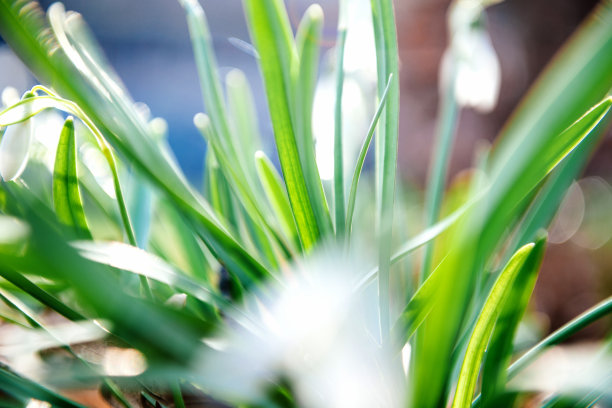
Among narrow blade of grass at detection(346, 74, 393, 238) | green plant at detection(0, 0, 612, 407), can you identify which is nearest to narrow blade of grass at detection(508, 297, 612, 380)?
green plant at detection(0, 0, 612, 407)

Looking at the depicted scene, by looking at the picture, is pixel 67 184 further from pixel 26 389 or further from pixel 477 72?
pixel 477 72

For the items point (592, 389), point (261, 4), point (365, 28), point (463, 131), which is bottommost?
point (592, 389)

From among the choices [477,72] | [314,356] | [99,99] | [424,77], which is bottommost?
[314,356]

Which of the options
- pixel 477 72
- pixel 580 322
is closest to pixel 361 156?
pixel 580 322

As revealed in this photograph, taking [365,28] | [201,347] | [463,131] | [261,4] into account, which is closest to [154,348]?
[201,347]

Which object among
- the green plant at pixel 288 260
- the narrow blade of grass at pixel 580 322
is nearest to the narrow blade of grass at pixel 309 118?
the green plant at pixel 288 260

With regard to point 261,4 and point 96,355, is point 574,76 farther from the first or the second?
point 96,355

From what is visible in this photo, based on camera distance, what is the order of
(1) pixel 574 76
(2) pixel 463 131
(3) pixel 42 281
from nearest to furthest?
(1) pixel 574 76 < (3) pixel 42 281 < (2) pixel 463 131

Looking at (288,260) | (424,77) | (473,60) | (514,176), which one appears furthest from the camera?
(424,77)
